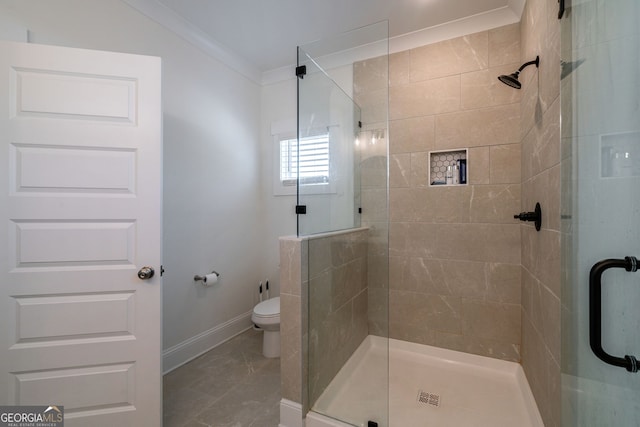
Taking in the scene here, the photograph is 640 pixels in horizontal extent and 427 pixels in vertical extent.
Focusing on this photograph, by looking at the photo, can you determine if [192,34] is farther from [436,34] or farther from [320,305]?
[320,305]

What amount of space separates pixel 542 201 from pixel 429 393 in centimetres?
142

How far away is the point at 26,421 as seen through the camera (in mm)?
1225

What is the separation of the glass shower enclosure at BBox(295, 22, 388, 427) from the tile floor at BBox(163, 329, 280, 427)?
1.28 ft

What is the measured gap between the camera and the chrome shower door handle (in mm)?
649

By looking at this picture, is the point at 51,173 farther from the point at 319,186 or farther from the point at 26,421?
the point at 319,186

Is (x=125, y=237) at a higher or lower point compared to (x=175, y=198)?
lower

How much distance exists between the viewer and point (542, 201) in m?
1.37

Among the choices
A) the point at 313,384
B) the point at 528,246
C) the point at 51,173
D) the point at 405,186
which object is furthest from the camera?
the point at 405,186

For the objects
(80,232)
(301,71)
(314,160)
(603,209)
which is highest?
(301,71)

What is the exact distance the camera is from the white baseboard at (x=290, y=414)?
1.44 m

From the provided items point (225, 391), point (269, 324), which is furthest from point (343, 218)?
point (225, 391)

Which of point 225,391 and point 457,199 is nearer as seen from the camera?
point 225,391

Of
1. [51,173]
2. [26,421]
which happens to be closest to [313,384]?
[26,421]

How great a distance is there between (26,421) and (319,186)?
6.38 ft
